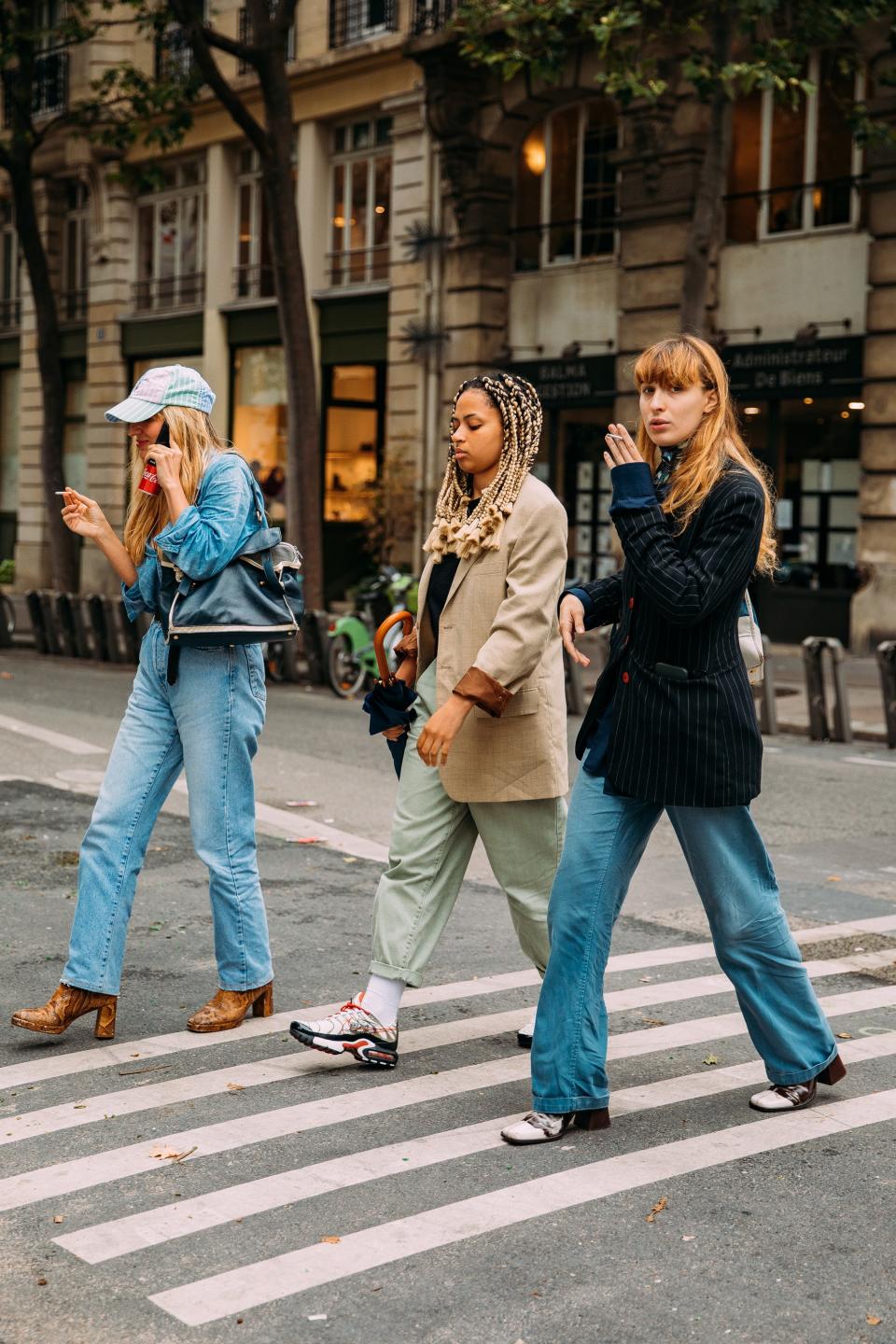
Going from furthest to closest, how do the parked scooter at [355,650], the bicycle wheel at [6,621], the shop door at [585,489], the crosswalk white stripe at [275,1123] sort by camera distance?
the shop door at [585,489]
the bicycle wheel at [6,621]
the parked scooter at [355,650]
the crosswalk white stripe at [275,1123]

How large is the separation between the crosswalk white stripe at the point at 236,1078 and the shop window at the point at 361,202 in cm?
2269

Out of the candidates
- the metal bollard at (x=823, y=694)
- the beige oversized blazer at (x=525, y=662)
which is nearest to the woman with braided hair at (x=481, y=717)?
the beige oversized blazer at (x=525, y=662)

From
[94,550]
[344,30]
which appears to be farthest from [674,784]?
[94,550]

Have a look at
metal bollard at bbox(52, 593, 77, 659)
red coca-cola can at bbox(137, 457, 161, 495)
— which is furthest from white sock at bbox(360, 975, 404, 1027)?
metal bollard at bbox(52, 593, 77, 659)

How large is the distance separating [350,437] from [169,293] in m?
6.52

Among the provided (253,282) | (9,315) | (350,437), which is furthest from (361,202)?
(9,315)

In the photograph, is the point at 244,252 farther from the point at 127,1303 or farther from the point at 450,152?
the point at 127,1303

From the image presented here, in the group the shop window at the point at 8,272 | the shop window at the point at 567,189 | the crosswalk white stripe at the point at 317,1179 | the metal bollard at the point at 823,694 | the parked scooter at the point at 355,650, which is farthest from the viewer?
the shop window at the point at 8,272

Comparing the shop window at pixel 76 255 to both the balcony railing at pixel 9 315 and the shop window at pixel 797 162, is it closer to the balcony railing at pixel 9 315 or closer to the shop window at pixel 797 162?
the balcony railing at pixel 9 315

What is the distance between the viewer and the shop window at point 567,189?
80.0 feet

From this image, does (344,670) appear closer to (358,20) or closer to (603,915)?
(603,915)

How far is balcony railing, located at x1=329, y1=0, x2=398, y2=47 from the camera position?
26.6 meters

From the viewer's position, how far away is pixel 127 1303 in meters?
3.29

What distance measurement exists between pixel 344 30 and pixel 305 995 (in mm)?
24503
